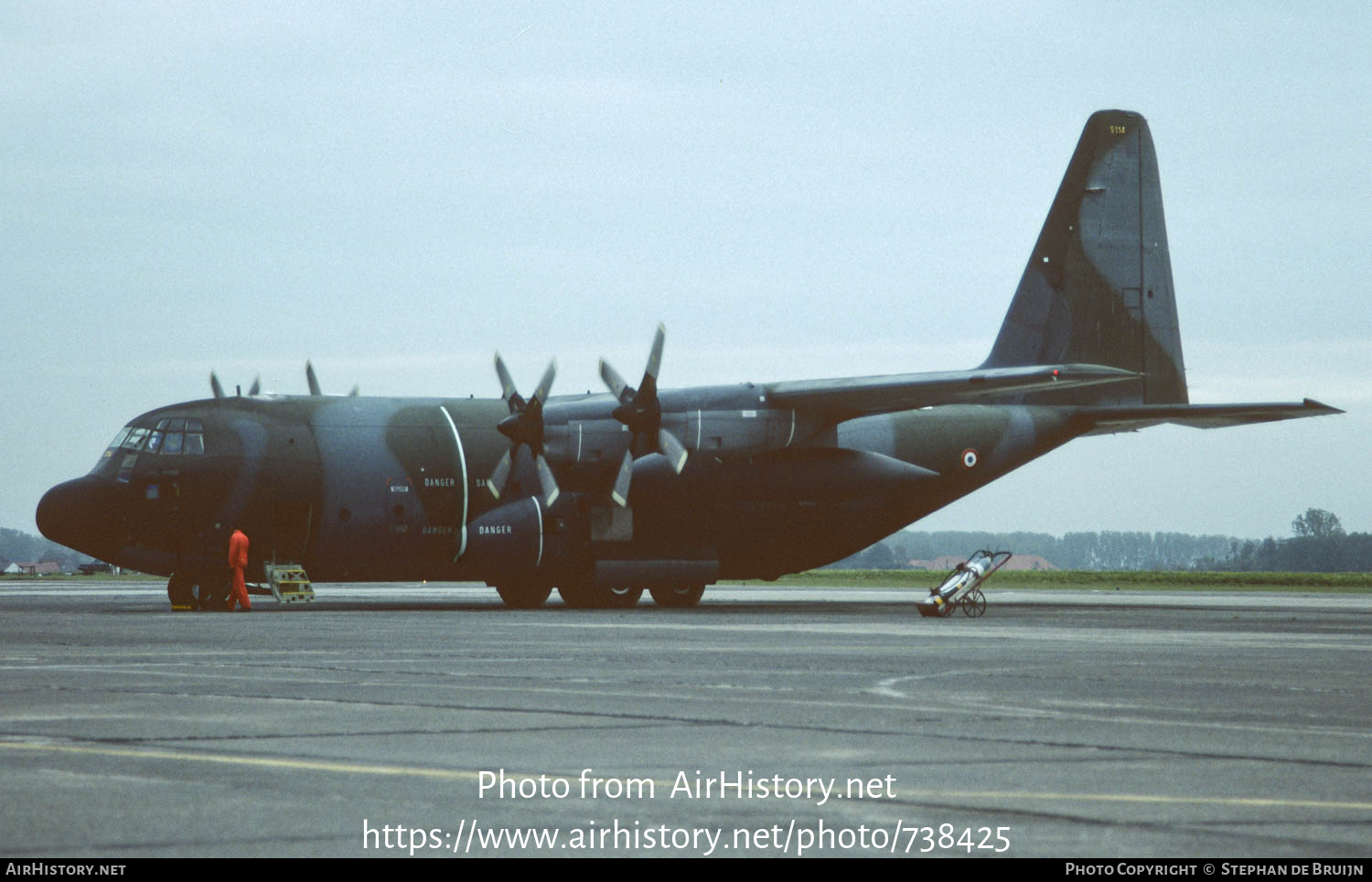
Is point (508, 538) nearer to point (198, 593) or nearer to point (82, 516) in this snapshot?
point (198, 593)

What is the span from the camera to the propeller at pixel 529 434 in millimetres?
35469

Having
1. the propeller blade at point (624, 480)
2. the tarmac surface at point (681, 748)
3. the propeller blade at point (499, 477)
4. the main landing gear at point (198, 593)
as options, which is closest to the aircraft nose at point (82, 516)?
the main landing gear at point (198, 593)

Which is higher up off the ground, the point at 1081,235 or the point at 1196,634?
the point at 1081,235

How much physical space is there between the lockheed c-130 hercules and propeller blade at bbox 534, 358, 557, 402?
2.1 inches

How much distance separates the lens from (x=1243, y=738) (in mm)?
11148

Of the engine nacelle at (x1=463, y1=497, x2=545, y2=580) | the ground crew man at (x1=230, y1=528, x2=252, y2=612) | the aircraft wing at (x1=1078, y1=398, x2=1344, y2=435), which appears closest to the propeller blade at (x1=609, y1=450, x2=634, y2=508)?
the engine nacelle at (x1=463, y1=497, x2=545, y2=580)

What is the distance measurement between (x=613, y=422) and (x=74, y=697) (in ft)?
75.8

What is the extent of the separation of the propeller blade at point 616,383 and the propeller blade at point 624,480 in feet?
4.03

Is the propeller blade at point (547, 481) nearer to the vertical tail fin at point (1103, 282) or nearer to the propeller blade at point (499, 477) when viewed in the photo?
the propeller blade at point (499, 477)

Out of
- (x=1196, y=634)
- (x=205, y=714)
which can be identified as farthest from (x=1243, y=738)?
(x=1196, y=634)

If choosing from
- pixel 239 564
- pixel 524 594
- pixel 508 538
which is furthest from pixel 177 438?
pixel 524 594

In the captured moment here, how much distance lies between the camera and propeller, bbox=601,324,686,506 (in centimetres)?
3509
